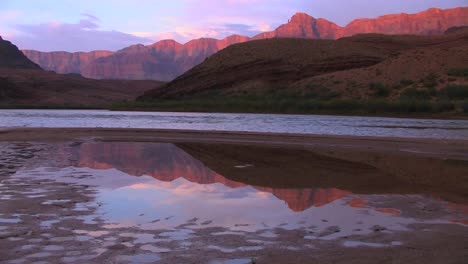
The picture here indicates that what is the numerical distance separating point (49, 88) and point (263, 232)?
366 ft

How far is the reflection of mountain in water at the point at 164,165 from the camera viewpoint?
30.7 ft

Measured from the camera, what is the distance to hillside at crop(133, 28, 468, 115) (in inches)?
1960

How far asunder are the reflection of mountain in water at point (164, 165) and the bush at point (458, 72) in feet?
122

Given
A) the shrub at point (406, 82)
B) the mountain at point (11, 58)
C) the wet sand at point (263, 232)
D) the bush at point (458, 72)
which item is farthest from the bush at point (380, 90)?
the mountain at point (11, 58)

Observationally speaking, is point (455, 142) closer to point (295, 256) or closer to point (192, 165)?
point (192, 165)

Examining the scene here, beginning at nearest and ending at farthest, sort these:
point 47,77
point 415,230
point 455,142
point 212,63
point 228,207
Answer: point 415,230 → point 228,207 → point 455,142 → point 212,63 → point 47,77

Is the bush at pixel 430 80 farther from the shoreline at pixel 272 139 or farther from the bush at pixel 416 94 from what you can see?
the shoreline at pixel 272 139

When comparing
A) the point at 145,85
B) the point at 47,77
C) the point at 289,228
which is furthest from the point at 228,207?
the point at 145,85

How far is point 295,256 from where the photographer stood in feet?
18.0

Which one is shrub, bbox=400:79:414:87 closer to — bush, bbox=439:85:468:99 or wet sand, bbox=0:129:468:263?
bush, bbox=439:85:468:99

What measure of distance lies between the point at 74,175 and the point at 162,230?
5.70m

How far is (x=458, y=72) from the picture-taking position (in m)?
49.4

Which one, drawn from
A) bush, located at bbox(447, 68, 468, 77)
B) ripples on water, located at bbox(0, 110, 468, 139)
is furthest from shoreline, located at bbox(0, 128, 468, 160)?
bush, located at bbox(447, 68, 468, 77)

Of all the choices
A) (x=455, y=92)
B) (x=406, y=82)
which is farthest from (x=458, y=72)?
(x=455, y=92)
